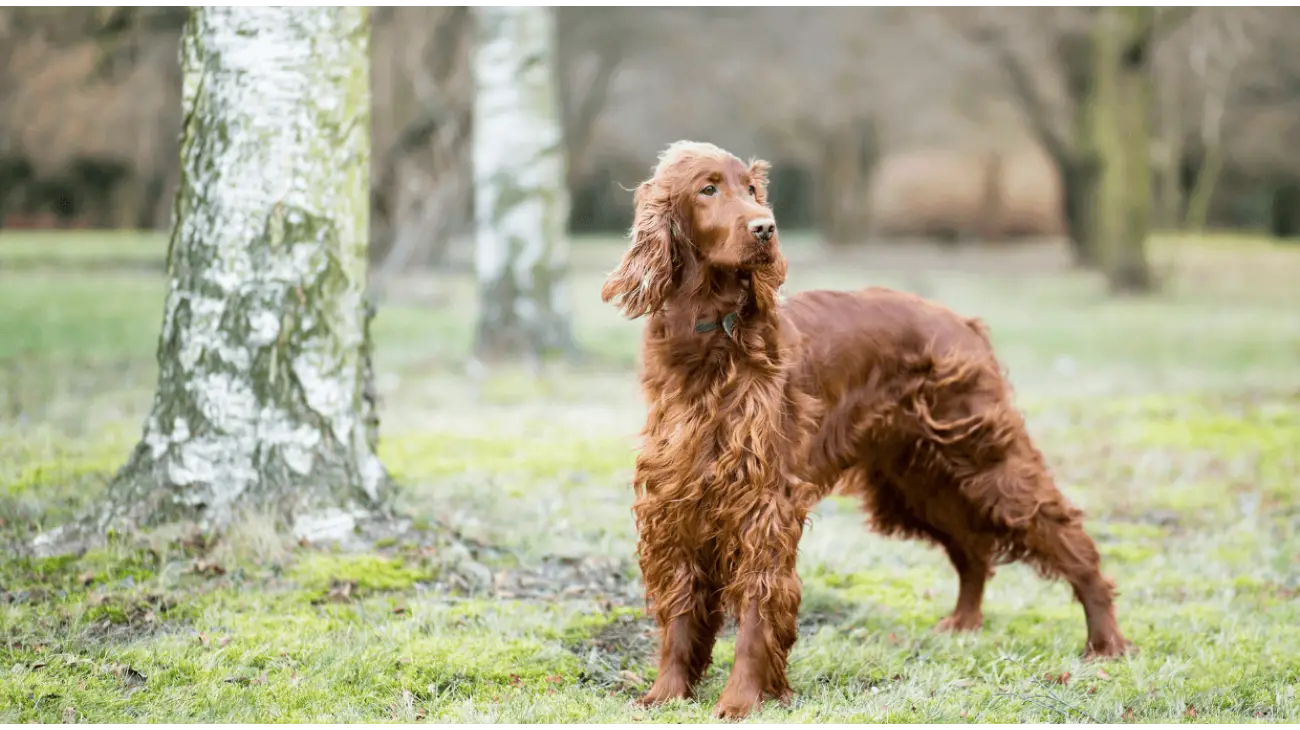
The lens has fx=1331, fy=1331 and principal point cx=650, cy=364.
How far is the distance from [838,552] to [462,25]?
17609 mm

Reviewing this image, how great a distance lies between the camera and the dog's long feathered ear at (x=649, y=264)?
3.81 metres

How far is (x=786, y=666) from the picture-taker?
4.00m

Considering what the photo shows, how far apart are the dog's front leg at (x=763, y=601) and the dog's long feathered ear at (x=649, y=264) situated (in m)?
0.68

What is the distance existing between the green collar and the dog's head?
0.31ft

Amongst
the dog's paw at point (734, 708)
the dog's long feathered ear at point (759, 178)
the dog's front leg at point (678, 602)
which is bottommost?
the dog's paw at point (734, 708)

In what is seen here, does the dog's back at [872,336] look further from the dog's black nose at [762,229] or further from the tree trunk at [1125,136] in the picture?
the tree trunk at [1125,136]

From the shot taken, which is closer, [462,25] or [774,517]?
[774,517]

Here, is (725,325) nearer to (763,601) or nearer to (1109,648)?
(763,601)

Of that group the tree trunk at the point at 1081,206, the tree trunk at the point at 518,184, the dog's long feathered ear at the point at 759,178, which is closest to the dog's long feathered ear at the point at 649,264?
the dog's long feathered ear at the point at 759,178

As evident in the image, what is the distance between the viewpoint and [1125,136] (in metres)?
18.7

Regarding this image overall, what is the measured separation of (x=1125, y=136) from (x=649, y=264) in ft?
54.5

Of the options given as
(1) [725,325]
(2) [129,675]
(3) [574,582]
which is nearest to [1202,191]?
(3) [574,582]

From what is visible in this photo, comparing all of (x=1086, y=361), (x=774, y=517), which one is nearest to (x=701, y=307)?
(x=774, y=517)

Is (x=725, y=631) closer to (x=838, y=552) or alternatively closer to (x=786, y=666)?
(x=786, y=666)
